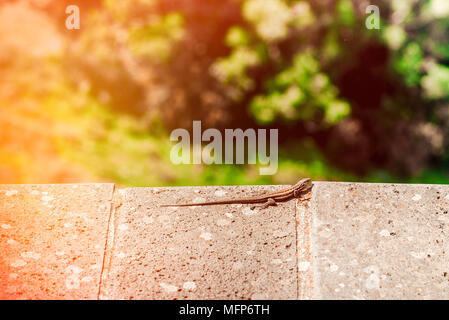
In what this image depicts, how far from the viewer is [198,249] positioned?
173cm

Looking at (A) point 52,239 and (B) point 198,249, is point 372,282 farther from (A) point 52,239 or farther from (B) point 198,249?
(A) point 52,239

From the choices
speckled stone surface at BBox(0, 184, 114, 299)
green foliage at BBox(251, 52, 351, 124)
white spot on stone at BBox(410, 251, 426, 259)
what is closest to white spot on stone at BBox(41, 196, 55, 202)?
speckled stone surface at BBox(0, 184, 114, 299)

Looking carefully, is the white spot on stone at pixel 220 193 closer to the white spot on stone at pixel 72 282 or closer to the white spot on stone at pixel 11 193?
the white spot on stone at pixel 72 282

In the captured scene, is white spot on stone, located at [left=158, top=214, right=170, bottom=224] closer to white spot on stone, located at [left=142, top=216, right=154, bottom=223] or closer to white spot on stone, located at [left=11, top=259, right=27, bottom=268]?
white spot on stone, located at [left=142, top=216, right=154, bottom=223]

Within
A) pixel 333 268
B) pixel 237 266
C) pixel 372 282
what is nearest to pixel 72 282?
pixel 237 266

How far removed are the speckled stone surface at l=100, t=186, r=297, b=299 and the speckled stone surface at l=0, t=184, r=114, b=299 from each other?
0.06 m

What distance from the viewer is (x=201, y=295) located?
1.59 m

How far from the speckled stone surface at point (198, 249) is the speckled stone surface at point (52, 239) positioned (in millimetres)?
62

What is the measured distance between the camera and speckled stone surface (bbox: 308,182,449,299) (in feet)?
5.20

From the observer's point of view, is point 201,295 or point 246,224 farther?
point 246,224

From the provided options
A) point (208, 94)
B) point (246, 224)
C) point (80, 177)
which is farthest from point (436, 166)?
point (246, 224)

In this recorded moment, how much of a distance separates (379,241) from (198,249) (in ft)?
2.13
